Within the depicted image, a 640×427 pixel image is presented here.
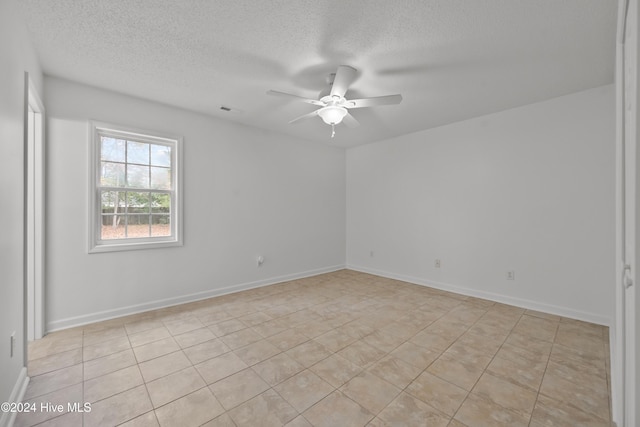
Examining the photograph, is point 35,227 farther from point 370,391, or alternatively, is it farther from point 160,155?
point 370,391

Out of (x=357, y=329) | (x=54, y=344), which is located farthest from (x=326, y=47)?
(x=54, y=344)

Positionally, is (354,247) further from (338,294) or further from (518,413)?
(518,413)

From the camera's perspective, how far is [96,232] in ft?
9.81

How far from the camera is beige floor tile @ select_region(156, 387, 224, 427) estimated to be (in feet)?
5.15

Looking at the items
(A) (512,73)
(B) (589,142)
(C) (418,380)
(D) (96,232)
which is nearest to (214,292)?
(D) (96,232)

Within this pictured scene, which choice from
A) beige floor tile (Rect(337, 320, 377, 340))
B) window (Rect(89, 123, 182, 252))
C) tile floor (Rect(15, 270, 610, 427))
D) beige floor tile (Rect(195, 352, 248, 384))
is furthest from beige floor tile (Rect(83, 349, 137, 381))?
beige floor tile (Rect(337, 320, 377, 340))

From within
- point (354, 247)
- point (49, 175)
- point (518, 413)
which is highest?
point (49, 175)

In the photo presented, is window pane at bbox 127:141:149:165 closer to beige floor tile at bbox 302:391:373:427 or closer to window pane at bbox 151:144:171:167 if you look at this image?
window pane at bbox 151:144:171:167

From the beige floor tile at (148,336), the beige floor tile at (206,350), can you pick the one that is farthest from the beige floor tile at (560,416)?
the beige floor tile at (148,336)

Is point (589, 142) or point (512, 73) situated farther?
point (589, 142)

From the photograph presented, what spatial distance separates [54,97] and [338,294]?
13.0ft

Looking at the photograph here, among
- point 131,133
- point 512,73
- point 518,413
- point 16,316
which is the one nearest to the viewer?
point 518,413

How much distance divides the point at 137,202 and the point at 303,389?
290 cm

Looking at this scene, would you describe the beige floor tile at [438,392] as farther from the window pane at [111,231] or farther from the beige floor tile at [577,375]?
the window pane at [111,231]
